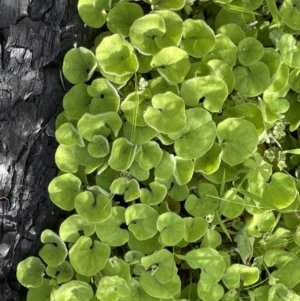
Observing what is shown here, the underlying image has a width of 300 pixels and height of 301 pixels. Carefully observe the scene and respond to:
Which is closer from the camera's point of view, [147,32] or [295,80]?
[147,32]

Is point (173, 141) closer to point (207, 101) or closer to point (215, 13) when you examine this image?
point (207, 101)

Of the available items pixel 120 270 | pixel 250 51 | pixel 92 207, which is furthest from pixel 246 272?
pixel 250 51

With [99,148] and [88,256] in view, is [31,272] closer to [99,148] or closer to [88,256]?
[88,256]

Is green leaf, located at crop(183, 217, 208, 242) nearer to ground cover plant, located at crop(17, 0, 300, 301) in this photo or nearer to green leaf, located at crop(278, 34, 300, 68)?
ground cover plant, located at crop(17, 0, 300, 301)

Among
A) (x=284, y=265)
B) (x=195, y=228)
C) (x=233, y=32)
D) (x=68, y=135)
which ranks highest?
(x=233, y=32)

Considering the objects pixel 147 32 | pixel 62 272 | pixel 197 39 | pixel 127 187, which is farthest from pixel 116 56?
pixel 62 272

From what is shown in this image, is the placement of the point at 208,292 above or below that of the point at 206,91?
below
